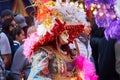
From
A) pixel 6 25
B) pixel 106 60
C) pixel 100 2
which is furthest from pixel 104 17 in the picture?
pixel 6 25

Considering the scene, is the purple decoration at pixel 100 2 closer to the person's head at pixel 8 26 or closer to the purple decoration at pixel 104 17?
the purple decoration at pixel 104 17

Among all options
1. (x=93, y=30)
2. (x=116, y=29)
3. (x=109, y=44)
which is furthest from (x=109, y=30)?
(x=93, y=30)

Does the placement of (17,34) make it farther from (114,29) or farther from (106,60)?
(114,29)

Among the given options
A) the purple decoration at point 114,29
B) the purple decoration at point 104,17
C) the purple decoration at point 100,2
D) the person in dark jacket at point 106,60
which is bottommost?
the person in dark jacket at point 106,60

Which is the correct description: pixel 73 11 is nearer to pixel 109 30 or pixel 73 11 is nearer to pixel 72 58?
pixel 72 58

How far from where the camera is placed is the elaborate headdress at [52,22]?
4012 mm

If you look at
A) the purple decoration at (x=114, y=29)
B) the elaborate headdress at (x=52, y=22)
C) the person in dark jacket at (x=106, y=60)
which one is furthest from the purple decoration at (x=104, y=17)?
the person in dark jacket at (x=106, y=60)

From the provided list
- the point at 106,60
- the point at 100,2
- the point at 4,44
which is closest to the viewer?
the point at 100,2

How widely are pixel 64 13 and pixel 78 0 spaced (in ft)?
1.40

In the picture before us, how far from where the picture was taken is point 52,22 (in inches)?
158

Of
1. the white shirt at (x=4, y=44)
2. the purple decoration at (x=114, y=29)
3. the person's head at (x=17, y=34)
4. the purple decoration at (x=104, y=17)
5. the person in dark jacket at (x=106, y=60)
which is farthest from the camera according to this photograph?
the person's head at (x=17, y=34)

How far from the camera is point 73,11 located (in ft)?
13.7

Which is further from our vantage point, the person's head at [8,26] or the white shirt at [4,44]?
the person's head at [8,26]

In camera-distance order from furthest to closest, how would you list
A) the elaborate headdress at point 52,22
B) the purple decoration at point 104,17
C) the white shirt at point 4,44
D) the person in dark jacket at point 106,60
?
the white shirt at point 4,44
the person in dark jacket at point 106,60
the elaborate headdress at point 52,22
the purple decoration at point 104,17
